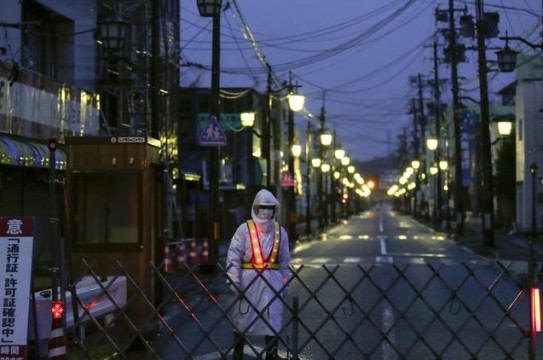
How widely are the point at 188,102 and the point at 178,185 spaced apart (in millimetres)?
14501

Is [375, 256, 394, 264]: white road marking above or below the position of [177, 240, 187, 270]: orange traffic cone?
below

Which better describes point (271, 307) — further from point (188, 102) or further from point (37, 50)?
point (188, 102)

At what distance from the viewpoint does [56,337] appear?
777cm

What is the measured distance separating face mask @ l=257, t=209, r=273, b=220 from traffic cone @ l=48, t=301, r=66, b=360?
2.37 metres

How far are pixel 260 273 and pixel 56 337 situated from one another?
2.14 m

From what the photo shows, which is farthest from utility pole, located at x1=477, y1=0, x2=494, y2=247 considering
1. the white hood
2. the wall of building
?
the white hood

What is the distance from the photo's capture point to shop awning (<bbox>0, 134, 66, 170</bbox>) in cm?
1725

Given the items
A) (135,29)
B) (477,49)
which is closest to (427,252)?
(477,49)

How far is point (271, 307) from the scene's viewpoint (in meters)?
8.93

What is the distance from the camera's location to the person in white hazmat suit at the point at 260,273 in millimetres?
8852

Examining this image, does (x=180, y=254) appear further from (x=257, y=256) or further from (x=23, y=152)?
(x=257, y=256)

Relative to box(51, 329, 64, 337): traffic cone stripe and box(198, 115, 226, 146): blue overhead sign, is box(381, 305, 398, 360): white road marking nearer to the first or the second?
box(51, 329, 64, 337): traffic cone stripe

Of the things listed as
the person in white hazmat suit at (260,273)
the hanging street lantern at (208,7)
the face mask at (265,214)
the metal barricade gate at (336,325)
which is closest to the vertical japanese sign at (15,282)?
the metal barricade gate at (336,325)

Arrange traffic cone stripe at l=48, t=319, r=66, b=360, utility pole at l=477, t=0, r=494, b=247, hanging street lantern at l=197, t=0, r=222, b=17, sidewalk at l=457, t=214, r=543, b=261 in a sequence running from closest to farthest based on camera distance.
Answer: traffic cone stripe at l=48, t=319, r=66, b=360
hanging street lantern at l=197, t=0, r=222, b=17
sidewalk at l=457, t=214, r=543, b=261
utility pole at l=477, t=0, r=494, b=247
